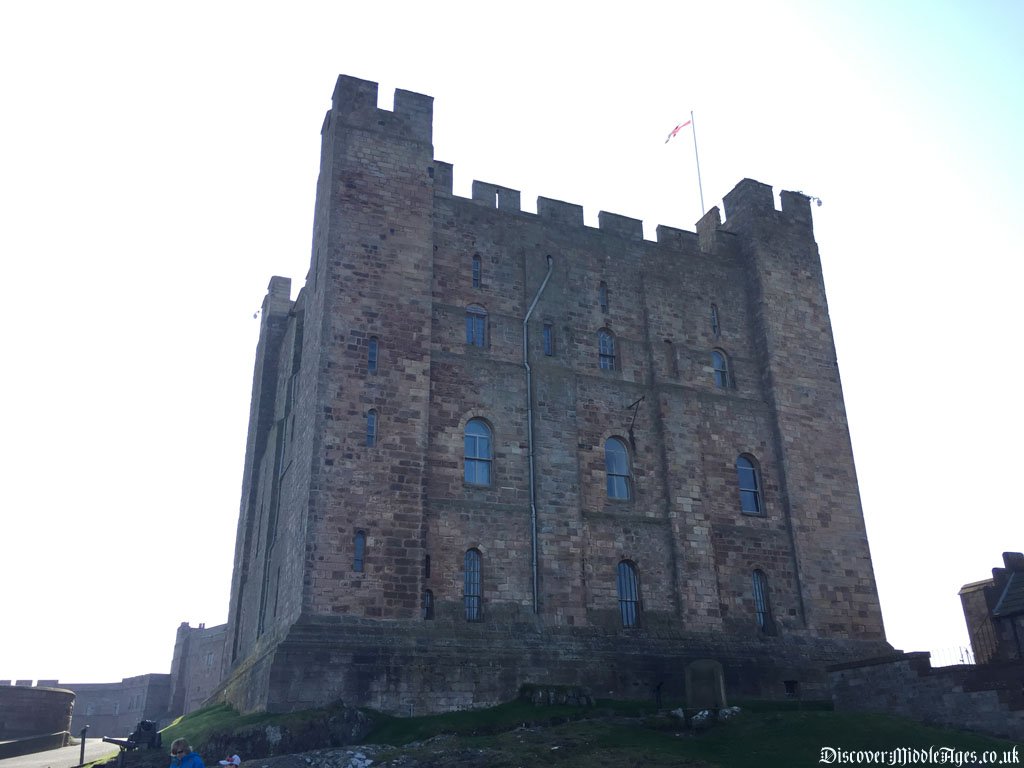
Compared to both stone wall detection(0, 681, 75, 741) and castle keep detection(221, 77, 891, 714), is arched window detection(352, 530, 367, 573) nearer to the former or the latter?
castle keep detection(221, 77, 891, 714)

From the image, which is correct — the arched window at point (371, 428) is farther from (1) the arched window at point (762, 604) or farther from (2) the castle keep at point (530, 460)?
(1) the arched window at point (762, 604)

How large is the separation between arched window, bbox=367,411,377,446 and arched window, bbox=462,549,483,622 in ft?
12.8

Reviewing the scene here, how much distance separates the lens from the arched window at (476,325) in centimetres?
2717

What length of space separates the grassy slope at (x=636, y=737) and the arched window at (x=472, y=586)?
2515 mm

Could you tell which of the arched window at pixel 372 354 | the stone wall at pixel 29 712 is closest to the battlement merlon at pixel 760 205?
the arched window at pixel 372 354

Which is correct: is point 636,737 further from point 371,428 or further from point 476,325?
point 476,325

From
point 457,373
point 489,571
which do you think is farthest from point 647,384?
point 489,571

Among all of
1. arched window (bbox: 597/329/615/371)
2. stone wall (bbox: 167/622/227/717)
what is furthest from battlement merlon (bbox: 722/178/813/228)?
stone wall (bbox: 167/622/227/717)

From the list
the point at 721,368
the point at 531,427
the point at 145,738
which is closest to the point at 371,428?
the point at 531,427

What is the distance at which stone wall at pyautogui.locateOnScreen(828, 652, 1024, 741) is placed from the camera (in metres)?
19.6

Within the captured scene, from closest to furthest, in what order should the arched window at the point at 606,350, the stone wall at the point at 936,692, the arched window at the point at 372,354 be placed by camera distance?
1. the stone wall at the point at 936,692
2. the arched window at the point at 372,354
3. the arched window at the point at 606,350

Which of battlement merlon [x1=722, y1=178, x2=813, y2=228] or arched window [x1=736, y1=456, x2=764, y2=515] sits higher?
battlement merlon [x1=722, y1=178, x2=813, y2=228]

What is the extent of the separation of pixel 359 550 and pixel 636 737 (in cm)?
Result: 801

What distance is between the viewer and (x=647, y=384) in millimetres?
28953
